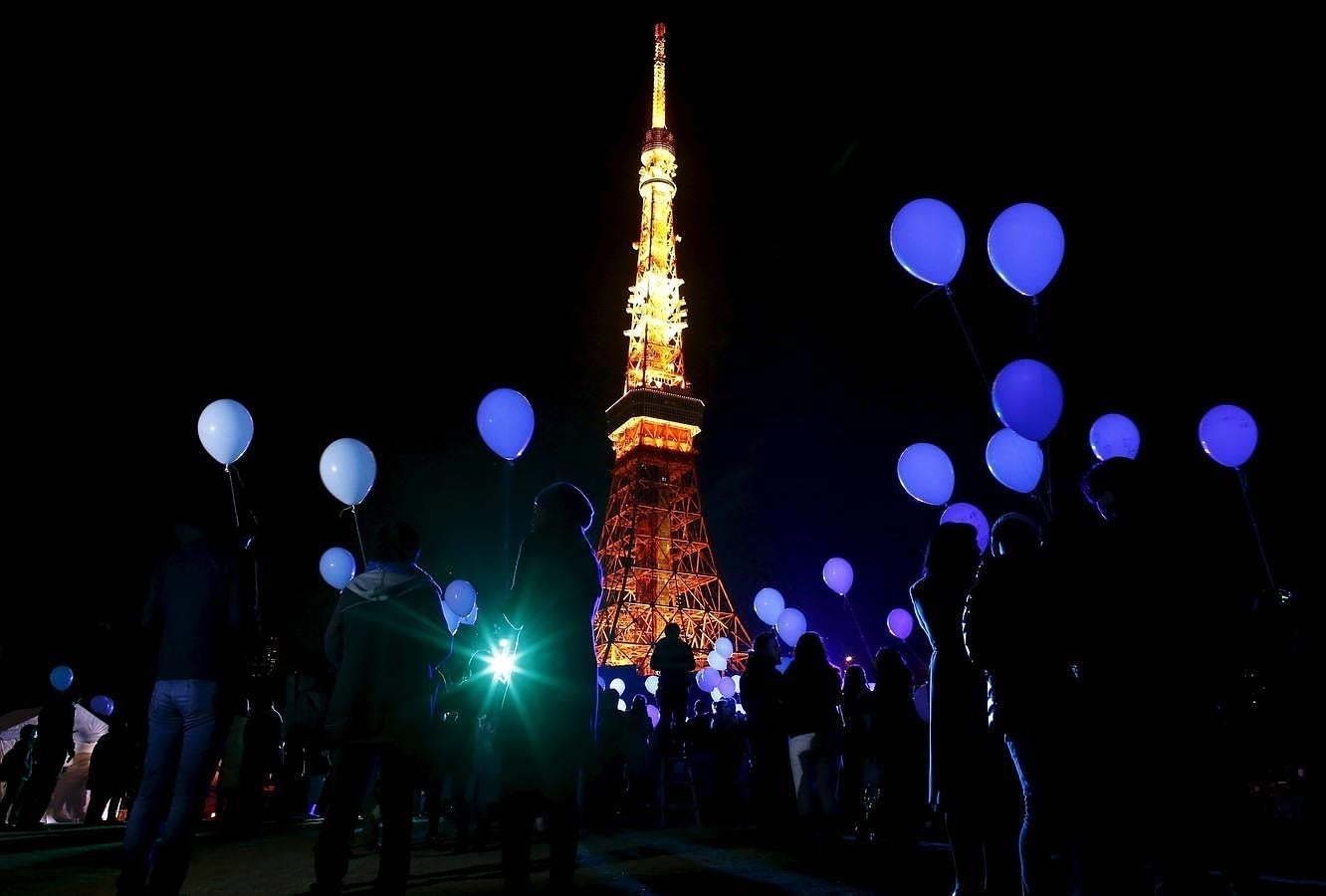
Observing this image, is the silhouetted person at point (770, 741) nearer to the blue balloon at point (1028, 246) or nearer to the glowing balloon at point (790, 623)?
the blue balloon at point (1028, 246)

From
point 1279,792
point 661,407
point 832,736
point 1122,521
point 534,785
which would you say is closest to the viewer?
point 1122,521

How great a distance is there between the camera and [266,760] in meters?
9.55

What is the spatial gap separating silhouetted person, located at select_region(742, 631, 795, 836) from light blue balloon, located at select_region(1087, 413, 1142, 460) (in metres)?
4.56

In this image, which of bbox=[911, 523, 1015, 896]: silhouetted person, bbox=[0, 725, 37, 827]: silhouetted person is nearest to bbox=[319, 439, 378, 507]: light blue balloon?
bbox=[0, 725, 37, 827]: silhouetted person

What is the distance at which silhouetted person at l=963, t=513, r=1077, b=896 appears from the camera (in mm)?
3115

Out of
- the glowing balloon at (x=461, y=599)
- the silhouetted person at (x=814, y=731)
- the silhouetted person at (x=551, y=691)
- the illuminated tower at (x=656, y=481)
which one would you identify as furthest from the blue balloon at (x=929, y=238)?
the illuminated tower at (x=656, y=481)

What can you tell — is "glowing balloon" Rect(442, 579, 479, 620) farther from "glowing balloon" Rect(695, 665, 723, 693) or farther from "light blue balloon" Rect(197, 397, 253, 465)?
"glowing balloon" Rect(695, 665, 723, 693)

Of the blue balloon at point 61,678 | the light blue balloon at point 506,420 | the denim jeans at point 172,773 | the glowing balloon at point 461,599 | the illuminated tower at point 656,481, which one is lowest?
the denim jeans at point 172,773

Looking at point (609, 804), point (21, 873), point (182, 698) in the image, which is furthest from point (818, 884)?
point (21, 873)

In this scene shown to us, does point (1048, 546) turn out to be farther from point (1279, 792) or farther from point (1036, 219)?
point (1279, 792)

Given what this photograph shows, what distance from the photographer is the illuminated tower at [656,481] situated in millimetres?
38875

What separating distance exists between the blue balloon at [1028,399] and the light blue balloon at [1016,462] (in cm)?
149

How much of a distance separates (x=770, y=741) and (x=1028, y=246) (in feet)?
16.0

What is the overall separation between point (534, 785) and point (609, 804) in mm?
5607
